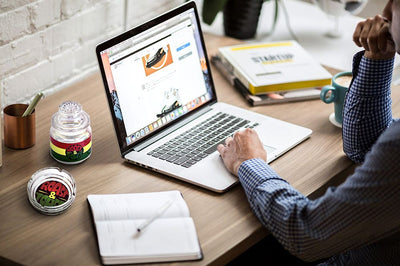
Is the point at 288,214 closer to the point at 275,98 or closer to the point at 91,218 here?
the point at 91,218

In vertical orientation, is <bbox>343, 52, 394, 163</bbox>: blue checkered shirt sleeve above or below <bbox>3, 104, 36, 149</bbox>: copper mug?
below

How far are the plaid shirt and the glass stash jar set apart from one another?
0.37m

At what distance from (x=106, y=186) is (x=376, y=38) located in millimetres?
703

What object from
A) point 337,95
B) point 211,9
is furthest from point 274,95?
point 211,9

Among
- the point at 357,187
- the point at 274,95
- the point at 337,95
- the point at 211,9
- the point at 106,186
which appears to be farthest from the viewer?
the point at 211,9

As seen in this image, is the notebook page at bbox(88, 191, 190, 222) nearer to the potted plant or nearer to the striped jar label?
the striped jar label

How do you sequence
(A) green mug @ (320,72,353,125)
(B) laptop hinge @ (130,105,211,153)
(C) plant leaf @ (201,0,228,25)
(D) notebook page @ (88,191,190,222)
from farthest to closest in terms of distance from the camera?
(C) plant leaf @ (201,0,228,25) < (A) green mug @ (320,72,353,125) < (B) laptop hinge @ (130,105,211,153) < (D) notebook page @ (88,191,190,222)

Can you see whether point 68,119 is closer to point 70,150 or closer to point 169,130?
point 70,150

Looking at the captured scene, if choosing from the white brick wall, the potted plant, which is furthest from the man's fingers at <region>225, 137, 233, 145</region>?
the potted plant

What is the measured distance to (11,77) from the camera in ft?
5.47

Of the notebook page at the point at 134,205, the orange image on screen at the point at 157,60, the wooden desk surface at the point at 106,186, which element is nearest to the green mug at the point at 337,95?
the wooden desk surface at the point at 106,186

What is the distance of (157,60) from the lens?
4.84 feet

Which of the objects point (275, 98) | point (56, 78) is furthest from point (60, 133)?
point (275, 98)

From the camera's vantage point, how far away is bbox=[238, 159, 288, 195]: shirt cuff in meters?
1.26
